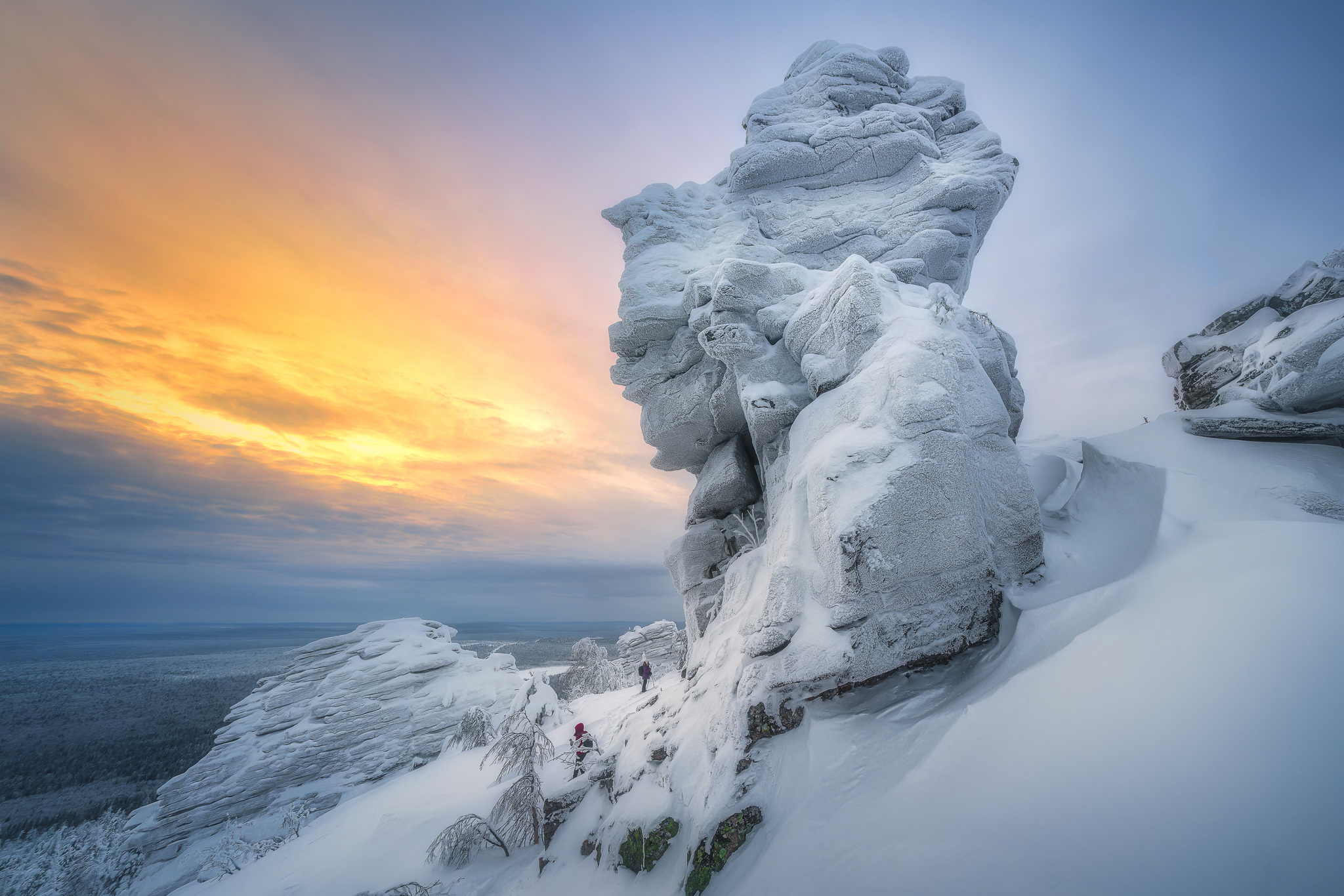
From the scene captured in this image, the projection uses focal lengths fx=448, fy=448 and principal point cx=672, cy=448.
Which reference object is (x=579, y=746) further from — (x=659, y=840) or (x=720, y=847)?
(x=720, y=847)

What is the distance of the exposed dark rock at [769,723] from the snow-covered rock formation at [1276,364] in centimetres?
1039

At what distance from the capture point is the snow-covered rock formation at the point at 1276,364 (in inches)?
323

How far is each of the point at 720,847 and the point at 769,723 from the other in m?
1.74

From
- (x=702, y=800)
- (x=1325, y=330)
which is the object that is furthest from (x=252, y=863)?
(x=1325, y=330)

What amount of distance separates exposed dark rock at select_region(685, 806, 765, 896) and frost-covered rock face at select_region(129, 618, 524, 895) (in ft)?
49.1

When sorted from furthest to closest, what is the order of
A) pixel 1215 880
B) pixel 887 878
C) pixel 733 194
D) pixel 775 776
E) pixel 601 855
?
pixel 733 194
pixel 601 855
pixel 775 776
pixel 887 878
pixel 1215 880

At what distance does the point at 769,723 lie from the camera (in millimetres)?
7227

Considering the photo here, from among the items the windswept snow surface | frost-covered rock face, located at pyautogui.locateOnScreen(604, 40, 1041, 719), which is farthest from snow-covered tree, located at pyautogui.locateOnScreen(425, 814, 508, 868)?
frost-covered rock face, located at pyautogui.locateOnScreen(604, 40, 1041, 719)

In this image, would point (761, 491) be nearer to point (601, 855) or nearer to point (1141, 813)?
point (601, 855)

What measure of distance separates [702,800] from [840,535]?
15.8 feet

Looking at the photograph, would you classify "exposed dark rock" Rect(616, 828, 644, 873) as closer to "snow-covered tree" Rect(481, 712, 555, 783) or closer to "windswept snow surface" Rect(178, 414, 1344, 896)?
"windswept snow surface" Rect(178, 414, 1344, 896)

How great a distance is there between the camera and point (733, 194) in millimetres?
18547

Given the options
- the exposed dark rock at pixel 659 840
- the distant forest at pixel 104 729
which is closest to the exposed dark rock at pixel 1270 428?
the exposed dark rock at pixel 659 840

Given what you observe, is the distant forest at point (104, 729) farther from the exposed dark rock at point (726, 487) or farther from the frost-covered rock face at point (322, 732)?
the exposed dark rock at point (726, 487)
